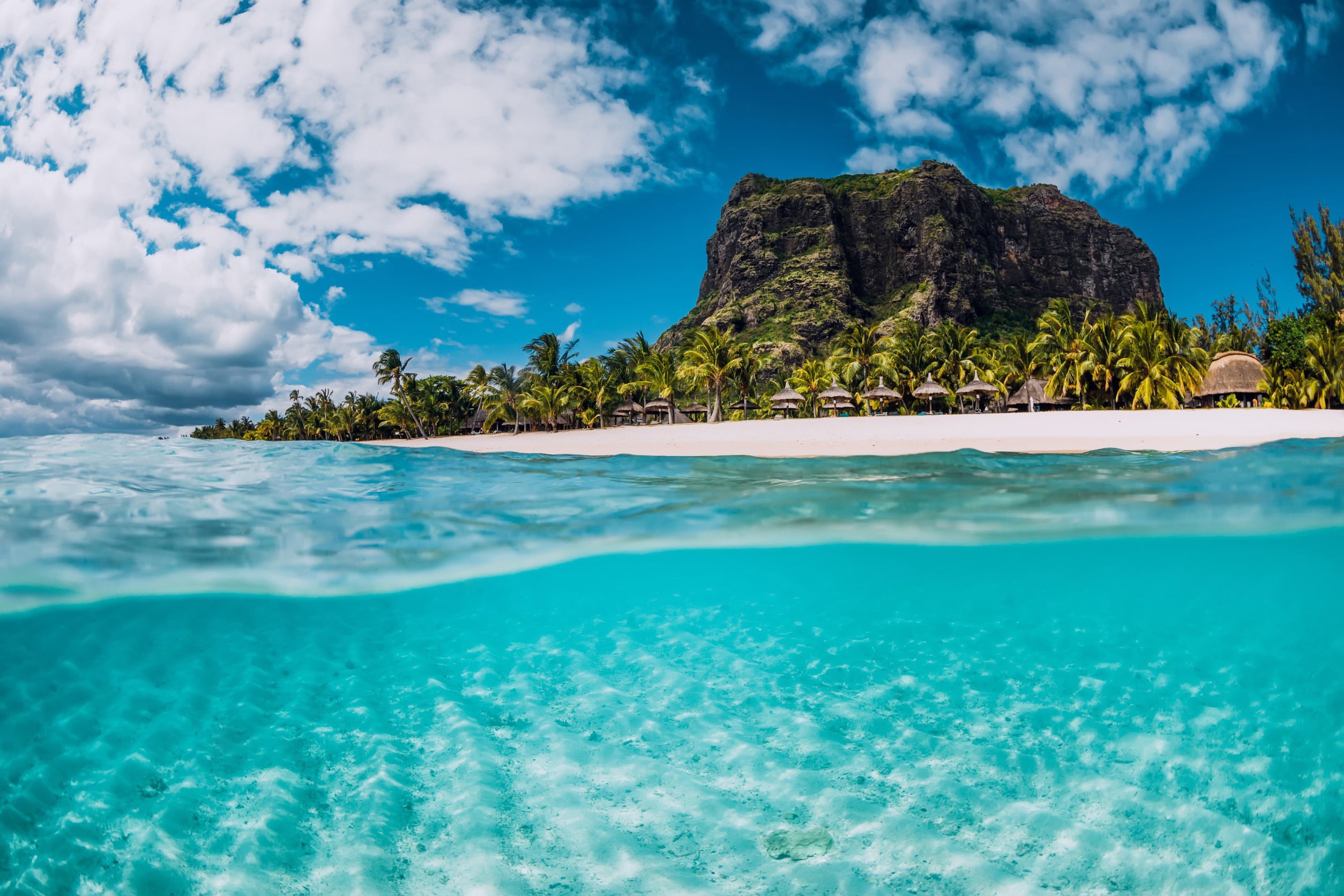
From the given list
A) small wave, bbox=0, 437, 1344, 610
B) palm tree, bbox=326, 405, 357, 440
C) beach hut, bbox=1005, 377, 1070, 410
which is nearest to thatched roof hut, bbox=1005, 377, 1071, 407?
beach hut, bbox=1005, 377, 1070, 410

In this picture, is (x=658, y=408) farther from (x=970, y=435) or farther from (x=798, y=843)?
(x=798, y=843)

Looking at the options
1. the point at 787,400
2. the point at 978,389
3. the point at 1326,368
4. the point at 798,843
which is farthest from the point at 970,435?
the point at 1326,368

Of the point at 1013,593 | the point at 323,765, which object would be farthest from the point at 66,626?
the point at 1013,593

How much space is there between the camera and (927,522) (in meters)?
10.1

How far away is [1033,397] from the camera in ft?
145

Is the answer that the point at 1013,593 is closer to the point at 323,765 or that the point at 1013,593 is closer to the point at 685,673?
the point at 685,673

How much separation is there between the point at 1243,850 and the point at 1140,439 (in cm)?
1348

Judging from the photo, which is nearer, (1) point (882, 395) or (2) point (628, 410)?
(1) point (882, 395)

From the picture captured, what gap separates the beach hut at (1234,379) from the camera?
3931 cm

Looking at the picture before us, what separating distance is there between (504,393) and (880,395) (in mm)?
35608

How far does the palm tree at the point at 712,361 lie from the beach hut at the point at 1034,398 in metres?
19.5

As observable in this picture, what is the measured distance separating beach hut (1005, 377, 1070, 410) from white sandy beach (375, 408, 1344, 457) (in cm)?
2370

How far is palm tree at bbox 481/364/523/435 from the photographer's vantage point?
201 feet

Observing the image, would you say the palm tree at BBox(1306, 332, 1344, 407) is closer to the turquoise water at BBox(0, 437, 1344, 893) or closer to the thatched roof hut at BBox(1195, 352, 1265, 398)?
the thatched roof hut at BBox(1195, 352, 1265, 398)
